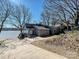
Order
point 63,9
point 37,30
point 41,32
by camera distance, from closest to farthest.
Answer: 1. point 63,9
2. point 41,32
3. point 37,30

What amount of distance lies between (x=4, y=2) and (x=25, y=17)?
12716 millimetres

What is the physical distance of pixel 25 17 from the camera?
39156 millimetres

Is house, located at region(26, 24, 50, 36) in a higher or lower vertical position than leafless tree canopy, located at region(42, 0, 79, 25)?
lower

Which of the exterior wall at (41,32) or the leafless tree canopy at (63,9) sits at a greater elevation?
the leafless tree canopy at (63,9)

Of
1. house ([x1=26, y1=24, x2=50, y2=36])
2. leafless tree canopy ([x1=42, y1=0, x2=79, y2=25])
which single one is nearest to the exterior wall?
house ([x1=26, y1=24, x2=50, y2=36])

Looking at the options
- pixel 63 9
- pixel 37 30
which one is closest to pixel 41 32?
pixel 37 30

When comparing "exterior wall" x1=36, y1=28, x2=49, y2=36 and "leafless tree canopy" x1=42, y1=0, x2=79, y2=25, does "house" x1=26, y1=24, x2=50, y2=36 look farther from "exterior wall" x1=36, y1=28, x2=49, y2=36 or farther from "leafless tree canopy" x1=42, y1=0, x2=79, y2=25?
"leafless tree canopy" x1=42, y1=0, x2=79, y2=25

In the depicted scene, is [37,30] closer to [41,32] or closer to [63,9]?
[41,32]

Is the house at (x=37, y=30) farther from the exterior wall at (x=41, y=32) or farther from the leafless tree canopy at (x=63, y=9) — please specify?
the leafless tree canopy at (x=63, y=9)

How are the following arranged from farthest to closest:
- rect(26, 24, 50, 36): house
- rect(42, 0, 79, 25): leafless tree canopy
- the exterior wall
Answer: rect(26, 24, 50, 36): house, the exterior wall, rect(42, 0, 79, 25): leafless tree canopy

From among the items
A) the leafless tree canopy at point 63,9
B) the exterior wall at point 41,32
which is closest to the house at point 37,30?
the exterior wall at point 41,32

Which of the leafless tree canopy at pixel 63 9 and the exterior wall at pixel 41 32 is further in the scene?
the exterior wall at pixel 41 32

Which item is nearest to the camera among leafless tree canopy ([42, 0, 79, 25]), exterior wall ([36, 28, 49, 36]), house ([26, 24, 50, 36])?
leafless tree canopy ([42, 0, 79, 25])

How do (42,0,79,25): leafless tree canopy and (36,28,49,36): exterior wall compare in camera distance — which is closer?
(42,0,79,25): leafless tree canopy
